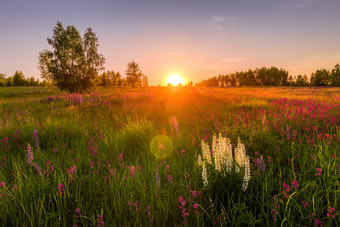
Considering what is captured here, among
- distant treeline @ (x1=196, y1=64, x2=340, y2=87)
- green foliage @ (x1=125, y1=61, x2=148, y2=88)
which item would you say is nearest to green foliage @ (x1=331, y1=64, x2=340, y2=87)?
distant treeline @ (x1=196, y1=64, x2=340, y2=87)

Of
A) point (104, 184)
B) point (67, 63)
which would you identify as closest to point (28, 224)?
point (104, 184)

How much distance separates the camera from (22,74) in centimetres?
10269

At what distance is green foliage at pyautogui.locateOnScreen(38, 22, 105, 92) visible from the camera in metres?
24.5

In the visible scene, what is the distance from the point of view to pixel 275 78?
112438 mm

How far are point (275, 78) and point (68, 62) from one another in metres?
125

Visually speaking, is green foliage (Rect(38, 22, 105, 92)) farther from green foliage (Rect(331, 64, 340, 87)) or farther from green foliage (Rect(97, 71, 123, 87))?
green foliage (Rect(331, 64, 340, 87))

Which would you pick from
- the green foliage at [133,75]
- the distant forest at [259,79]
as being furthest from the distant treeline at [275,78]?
the green foliage at [133,75]

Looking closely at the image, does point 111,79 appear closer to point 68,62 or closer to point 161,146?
point 68,62

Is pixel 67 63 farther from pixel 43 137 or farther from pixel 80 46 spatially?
pixel 43 137

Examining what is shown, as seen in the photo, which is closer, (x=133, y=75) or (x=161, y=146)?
(x=161, y=146)

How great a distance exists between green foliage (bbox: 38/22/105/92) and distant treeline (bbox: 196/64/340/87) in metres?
104

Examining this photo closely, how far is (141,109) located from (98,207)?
498 cm

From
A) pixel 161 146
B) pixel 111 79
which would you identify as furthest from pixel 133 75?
pixel 161 146

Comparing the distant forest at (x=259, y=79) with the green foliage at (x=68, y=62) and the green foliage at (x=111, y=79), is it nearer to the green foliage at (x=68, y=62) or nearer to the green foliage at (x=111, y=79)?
the green foliage at (x=111, y=79)
